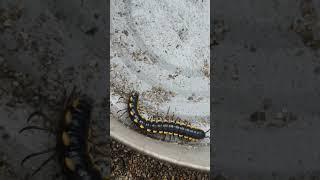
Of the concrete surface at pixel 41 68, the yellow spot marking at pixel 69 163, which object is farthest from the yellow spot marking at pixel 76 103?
the yellow spot marking at pixel 69 163

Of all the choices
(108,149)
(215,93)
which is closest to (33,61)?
(108,149)

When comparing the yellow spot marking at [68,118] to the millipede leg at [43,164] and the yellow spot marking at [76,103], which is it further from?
the millipede leg at [43,164]

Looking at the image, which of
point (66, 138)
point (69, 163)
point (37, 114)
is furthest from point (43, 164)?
point (37, 114)

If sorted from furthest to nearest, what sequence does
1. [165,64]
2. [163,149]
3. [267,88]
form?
[267,88] < [165,64] < [163,149]

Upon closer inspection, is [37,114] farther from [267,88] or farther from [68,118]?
[267,88]

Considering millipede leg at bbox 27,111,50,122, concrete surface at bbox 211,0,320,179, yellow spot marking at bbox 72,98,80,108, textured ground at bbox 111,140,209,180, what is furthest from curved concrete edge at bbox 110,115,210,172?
millipede leg at bbox 27,111,50,122
